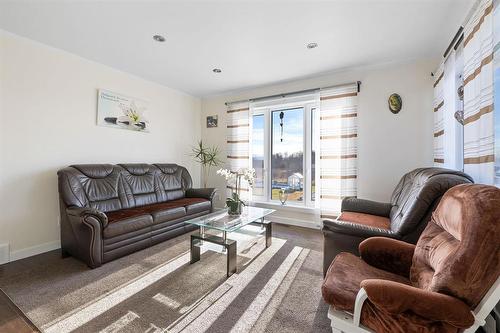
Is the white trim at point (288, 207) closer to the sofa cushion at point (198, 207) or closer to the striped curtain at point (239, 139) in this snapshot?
the striped curtain at point (239, 139)

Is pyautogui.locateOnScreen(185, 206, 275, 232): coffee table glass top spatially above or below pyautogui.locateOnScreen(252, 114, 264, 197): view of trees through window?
below

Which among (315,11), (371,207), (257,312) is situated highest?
(315,11)

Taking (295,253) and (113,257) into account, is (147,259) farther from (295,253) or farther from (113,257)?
(295,253)

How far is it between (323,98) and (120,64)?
10.4 feet

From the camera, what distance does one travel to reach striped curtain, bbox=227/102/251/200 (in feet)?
13.9

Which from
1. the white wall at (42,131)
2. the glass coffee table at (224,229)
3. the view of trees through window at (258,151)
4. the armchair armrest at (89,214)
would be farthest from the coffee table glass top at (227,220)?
the white wall at (42,131)

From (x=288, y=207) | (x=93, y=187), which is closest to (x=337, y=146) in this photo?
(x=288, y=207)

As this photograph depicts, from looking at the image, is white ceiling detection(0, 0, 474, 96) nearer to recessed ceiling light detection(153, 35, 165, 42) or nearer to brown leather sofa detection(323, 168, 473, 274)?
recessed ceiling light detection(153, 35, 165, 42)

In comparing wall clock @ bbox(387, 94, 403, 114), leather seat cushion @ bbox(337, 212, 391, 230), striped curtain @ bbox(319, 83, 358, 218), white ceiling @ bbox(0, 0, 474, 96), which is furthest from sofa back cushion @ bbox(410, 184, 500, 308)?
wall clock @ bbox(387, 94, 403, 114)

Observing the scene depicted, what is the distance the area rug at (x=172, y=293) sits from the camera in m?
1.53

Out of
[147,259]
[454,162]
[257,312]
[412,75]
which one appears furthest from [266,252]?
[412,75]

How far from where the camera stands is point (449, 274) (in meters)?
0.97

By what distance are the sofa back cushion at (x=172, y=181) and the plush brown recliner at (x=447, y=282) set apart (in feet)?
10.2

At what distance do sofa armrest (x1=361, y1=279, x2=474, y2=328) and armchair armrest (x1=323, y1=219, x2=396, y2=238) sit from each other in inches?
28.8
